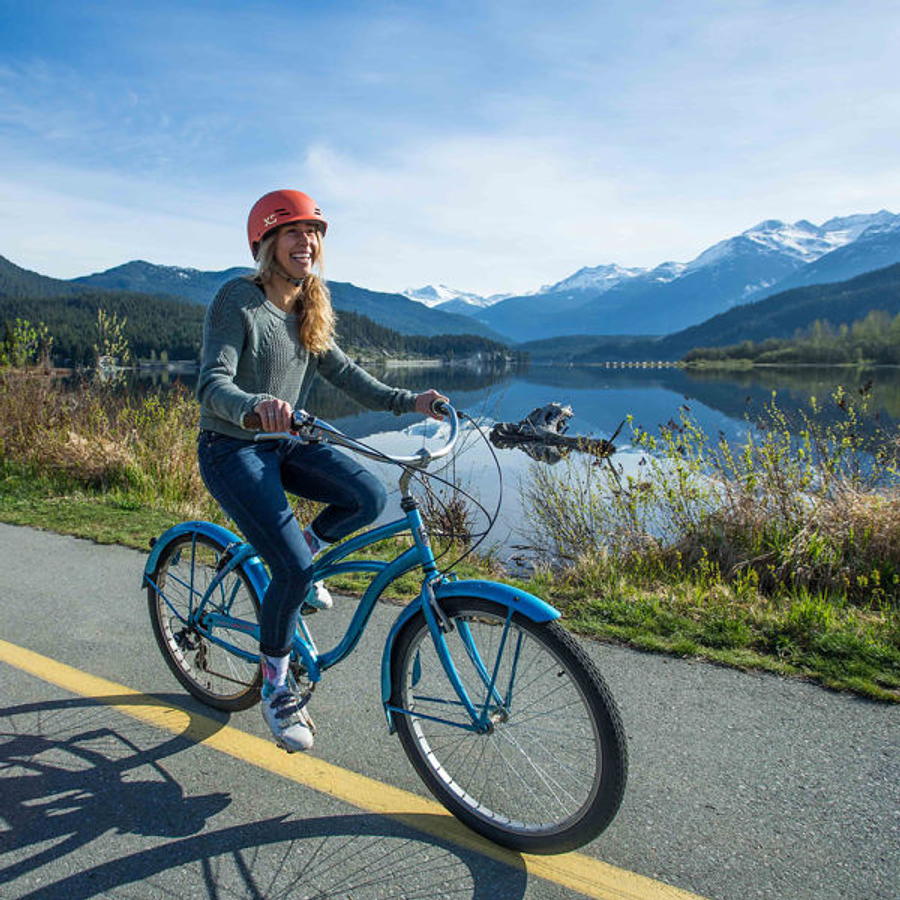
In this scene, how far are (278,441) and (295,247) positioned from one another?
84cm

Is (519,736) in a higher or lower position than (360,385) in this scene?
lower

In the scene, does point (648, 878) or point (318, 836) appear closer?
point (648, 878)

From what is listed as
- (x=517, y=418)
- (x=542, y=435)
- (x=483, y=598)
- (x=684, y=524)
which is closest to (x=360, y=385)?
A: (x=483, y=598)

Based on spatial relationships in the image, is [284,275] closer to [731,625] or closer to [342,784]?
[342,784]

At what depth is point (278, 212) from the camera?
9.31 feet

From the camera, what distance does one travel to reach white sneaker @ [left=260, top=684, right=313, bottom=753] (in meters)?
2.73

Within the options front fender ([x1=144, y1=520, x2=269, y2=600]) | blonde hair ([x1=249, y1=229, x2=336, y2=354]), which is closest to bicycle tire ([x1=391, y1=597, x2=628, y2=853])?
front fender ([x1=144, y1=520, x2=269, y2=600])

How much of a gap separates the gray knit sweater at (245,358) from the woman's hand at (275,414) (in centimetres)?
7

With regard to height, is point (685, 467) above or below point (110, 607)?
above

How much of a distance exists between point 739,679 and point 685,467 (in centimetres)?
355

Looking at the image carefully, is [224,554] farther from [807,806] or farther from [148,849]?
[807,806]

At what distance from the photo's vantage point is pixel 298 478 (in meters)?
3.05

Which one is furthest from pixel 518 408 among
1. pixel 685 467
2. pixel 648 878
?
pixel 648 878

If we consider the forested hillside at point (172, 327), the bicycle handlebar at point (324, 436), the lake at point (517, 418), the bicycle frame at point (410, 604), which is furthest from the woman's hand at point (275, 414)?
the forested hillside at point (172, 327)
